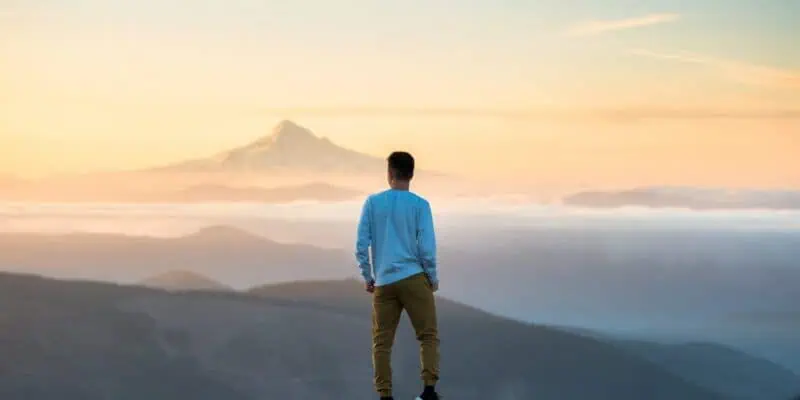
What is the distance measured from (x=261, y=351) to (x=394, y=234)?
3535mm

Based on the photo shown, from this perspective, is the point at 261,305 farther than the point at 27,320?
Yes

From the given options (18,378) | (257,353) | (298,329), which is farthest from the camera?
(298,329)

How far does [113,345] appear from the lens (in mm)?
7441

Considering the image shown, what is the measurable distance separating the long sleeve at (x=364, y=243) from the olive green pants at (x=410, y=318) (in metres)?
0.12

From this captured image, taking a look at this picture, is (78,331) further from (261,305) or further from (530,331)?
(530,331)

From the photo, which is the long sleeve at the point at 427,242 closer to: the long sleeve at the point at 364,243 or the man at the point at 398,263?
the man at the point at 398,263

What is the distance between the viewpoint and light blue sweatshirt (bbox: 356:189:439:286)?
4582 millimetres

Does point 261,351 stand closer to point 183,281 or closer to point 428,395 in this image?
point 183,281

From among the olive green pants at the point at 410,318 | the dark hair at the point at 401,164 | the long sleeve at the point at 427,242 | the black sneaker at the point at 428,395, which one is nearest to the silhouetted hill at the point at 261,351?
the olive green pants at the point at 410,318

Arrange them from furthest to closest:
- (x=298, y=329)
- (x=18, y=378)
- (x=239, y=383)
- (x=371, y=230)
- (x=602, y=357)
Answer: (x=602, y=357), (x=298, y=329), (x=239, y=383), (x=18, y=378), (x=371, y=230)

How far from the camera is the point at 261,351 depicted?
785cm

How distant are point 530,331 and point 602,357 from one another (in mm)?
669

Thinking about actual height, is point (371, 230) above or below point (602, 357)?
above

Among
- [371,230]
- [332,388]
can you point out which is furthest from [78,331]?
[371,230]
